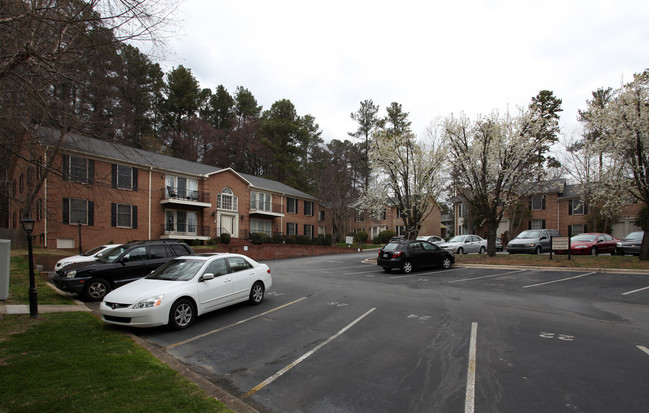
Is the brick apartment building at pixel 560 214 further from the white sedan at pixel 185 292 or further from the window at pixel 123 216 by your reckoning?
the window at pixel 123 216

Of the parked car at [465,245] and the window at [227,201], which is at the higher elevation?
the window at [227,201]

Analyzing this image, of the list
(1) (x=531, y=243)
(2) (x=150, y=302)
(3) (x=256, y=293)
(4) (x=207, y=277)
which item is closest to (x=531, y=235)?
(1) (x=531, y=243)

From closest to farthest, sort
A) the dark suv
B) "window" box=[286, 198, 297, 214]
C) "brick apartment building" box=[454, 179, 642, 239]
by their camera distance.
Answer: the dark suv, "brick apartment building" box=[454, 179, 642, 239], "window" box=[286, 198, 297, 214]

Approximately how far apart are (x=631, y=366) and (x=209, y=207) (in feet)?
95.3

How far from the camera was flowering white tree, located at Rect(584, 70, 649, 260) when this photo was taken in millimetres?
16156

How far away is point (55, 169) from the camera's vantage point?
6.50m

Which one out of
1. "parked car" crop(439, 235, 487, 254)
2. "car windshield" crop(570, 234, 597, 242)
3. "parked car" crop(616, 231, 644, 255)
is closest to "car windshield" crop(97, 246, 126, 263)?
"parked car" crop(439, 235, 487, 254)

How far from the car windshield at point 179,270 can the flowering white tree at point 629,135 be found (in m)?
19.2

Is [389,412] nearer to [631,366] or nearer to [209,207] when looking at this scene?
[631,366]

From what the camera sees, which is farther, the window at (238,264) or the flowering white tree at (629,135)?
the flowering white tree at (629,135)

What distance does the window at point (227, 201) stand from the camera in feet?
103

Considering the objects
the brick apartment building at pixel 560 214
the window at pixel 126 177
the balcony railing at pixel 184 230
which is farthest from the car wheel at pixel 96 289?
the brick apartment building at pixel 560 214

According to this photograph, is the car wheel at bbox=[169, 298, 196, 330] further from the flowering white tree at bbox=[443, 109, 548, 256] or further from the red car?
the red car

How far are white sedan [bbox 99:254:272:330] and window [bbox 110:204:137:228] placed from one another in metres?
18.8
